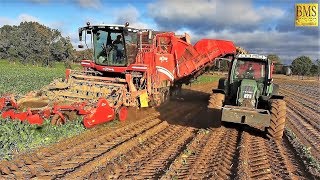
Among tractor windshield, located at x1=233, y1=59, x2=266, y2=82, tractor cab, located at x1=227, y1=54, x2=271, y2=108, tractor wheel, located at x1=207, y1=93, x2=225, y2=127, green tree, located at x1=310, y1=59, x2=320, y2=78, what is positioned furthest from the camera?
green tree, located at x1=310, y1=59, x2=320, y2=78

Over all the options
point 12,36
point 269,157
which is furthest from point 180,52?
point 12,36

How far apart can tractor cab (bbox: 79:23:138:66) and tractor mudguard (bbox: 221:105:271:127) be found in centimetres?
469

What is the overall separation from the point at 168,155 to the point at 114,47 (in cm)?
648

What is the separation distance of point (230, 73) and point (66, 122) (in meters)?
5.16

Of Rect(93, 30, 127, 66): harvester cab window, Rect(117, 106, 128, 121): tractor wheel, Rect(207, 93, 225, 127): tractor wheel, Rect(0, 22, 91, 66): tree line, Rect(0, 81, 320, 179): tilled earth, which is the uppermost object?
Rect(0, 22, 91, 66): tree line

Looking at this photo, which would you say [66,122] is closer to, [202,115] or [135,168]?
[135,168]

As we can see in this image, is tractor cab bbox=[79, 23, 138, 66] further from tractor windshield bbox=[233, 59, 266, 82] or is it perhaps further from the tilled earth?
tractor windshield bbox=[233, 59, 266, 82]

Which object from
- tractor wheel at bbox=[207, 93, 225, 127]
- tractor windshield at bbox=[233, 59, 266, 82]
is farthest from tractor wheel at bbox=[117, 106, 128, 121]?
tractor windshield at bbox=[233, 59, 266, 82]

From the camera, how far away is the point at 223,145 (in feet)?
28.5

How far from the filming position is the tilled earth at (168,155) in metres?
6.26

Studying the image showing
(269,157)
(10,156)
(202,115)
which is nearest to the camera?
(10,156)

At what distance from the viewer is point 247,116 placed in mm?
9406

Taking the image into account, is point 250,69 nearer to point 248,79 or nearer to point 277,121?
point 248,79

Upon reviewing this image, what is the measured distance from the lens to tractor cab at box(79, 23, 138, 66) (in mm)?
12719
